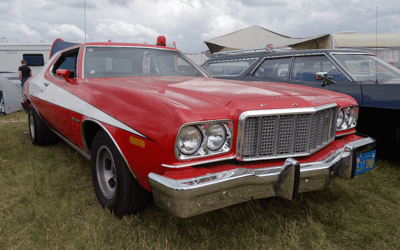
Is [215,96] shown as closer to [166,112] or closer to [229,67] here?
[166,112]

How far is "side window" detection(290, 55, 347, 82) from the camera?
4.11 meters

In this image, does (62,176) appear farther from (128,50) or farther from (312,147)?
(312,147)

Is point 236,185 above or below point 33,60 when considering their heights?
below

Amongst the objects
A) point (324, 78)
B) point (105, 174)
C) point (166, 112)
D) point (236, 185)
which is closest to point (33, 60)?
point (105, 174)

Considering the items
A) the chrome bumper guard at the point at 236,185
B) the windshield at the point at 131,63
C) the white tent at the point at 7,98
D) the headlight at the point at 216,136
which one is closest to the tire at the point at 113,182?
the chrome bumper guard at the point at 236,185

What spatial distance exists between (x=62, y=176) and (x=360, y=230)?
2.86 metres

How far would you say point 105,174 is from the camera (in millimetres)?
2393

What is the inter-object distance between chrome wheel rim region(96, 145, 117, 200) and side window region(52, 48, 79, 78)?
3.51ft

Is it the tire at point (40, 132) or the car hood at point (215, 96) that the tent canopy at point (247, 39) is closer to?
the tire at point (40, 132)

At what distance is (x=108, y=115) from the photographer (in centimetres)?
211

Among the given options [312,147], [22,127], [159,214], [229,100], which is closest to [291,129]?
[312,147]

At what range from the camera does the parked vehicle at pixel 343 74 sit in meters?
3.34

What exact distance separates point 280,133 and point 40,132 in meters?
3.53

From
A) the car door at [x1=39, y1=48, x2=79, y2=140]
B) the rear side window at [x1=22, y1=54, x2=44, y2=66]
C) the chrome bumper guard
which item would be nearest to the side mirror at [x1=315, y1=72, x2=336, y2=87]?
the chrome bumper guard
